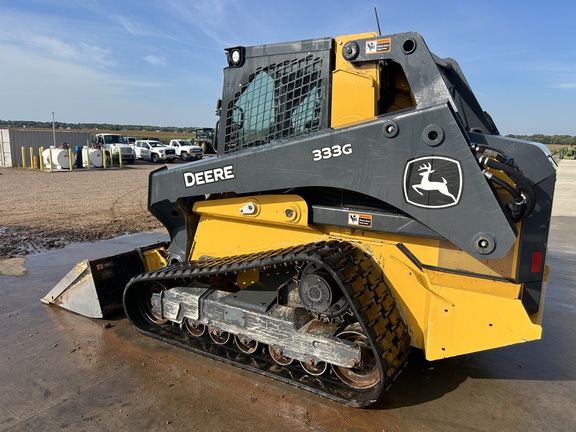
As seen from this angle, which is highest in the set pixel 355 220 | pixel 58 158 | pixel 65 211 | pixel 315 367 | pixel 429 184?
pixel 58 158

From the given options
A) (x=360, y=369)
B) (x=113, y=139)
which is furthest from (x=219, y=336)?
(x=113, y=139)

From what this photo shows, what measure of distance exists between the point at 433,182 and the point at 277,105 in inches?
65.7

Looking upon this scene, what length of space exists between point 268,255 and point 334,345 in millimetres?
924

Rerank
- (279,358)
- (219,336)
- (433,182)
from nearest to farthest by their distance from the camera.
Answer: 1. (433,182)
2. (279,358)
3. (219,336)

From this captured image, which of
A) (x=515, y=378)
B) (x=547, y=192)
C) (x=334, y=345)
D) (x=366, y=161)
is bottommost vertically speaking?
(x=515, y=378)

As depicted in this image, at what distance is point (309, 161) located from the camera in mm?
3436

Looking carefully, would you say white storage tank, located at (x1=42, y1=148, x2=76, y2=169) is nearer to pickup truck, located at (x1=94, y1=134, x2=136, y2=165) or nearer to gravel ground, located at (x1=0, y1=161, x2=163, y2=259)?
gravel ground, located at (x1=0, y1=161, x2=163, y2=259)

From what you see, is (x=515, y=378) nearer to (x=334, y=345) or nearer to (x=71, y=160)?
(x=334, y=345)

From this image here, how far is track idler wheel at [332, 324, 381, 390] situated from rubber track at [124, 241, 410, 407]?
6 cm

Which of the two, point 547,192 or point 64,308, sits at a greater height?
point 547,192

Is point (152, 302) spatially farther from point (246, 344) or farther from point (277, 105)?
point (277, 105)

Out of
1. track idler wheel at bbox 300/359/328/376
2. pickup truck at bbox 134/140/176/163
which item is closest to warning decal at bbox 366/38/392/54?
track idler wheel at bbox 300/359/328/376

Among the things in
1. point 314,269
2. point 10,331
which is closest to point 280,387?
point 314,269

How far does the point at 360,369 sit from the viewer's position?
3.56 metres
